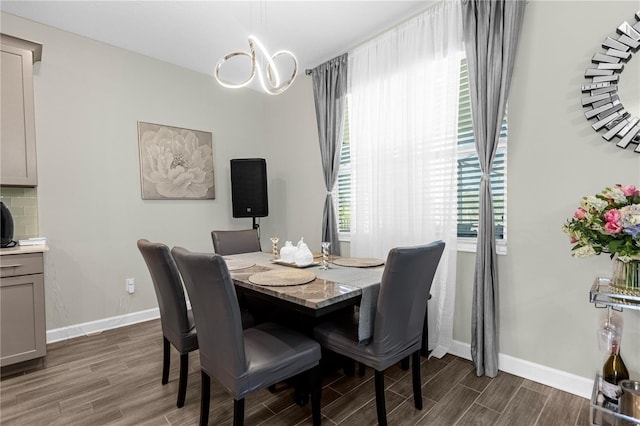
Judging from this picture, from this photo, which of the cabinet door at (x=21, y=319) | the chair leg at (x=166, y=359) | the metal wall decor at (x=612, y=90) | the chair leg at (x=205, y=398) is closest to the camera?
the chair leg at (x=205, y=398)

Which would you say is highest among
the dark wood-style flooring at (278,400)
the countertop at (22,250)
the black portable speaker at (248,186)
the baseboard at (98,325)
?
the black portable speaker at (248,186)

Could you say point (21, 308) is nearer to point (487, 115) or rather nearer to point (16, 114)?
point (16, 114)

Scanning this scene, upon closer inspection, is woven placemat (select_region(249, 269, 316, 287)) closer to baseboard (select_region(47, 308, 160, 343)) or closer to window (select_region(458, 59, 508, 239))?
window (select_region(458, 59, 508, 239))

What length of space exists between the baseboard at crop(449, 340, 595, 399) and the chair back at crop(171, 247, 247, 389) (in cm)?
187

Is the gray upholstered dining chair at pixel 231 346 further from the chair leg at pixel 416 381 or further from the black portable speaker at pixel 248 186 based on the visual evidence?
the black portable speaker at pixel 248 186

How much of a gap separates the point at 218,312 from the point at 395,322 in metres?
0.87

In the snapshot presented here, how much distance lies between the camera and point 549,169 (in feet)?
6.60

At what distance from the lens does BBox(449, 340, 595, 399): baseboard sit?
190 cm

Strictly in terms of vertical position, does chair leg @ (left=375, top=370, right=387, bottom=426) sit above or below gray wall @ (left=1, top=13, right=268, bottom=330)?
below

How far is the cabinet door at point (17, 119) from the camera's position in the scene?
2.36 meters

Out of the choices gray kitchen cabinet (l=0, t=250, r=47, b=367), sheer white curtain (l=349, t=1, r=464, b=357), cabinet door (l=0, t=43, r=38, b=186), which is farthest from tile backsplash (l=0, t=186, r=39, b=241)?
sheer white curtain (l=349, t=1, r=464, b=357)

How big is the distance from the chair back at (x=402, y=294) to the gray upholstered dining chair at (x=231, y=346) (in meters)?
0.37

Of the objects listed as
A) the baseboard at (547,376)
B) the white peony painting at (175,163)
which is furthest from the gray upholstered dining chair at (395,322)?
the white peony painting at (175,163)

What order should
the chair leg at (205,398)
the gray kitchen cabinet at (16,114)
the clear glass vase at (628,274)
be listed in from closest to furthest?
the clear glass vase at (628,274), the chair leg at (205,398), the gray kitchen cabinet at (16,114)
